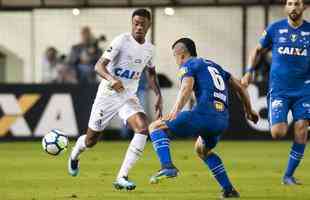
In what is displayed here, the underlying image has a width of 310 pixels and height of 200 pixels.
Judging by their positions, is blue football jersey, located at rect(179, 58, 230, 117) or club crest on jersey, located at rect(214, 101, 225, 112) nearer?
blue football jersey, located at rect(179, 58, 230, 117)

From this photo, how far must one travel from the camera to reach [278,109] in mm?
14836

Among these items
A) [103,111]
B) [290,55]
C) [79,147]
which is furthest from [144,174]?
[290,55]

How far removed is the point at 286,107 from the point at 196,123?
2.58 m

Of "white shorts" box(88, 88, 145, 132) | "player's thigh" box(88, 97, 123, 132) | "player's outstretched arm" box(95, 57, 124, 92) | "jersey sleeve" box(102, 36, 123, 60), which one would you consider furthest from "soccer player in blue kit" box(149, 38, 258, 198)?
"player's thigh" box(88, 97, 123, 132)

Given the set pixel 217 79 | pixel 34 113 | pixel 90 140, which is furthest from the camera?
pixel 34 113

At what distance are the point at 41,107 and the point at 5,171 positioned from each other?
7.48 m

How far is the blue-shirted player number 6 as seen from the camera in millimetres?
12734

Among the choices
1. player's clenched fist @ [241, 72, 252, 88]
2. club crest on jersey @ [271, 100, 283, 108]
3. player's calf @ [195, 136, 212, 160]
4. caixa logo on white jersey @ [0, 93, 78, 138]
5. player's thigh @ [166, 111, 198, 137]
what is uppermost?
player's clenched fist @ [241, 72, 252, 88]

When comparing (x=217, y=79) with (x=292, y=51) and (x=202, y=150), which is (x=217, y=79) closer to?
(x=202, y=150)

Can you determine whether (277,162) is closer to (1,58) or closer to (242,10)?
(242,10)

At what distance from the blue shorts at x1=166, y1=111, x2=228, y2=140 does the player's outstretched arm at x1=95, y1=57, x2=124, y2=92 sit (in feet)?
4.86

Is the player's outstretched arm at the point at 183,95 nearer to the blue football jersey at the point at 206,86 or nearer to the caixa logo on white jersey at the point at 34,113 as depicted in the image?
the blue football jersey at the point at 206,86

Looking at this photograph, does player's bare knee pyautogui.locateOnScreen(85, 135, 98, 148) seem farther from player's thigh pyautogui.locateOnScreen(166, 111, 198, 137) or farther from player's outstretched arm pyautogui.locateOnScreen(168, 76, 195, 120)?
player's outstretched arm pyautogui.locateOnScreen(168, 76, 195, 120)

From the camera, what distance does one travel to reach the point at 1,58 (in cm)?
2786
